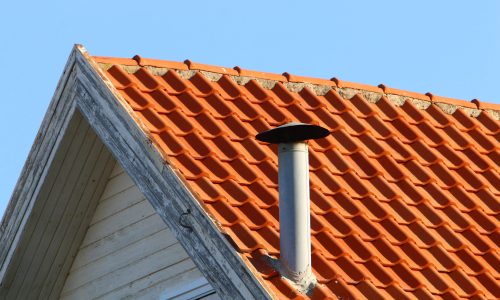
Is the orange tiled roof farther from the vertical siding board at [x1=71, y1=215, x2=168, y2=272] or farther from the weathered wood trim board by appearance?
the vertical siding board at [x1=71, y1=215, x2=168, y2=272]

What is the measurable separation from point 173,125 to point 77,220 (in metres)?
1.16

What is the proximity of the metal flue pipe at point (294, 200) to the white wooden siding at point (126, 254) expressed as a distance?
0.90 meters

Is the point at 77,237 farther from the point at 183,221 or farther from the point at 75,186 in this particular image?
the point at 183,221

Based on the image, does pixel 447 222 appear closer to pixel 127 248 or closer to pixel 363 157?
pixel 363 157

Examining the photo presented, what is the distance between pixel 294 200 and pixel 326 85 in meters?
2.54

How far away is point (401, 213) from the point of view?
920 cm

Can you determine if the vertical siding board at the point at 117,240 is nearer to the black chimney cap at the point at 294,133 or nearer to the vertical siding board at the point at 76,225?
the vertical siding board at the point at 76,225

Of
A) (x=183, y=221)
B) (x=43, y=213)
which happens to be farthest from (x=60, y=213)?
(x=183, y=221)

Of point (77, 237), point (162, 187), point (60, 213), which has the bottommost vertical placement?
point (162, 187)

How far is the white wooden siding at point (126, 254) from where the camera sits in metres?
9.10

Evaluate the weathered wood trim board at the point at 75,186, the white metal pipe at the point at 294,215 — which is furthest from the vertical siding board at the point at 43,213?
the white metal pipe at the point at 294,215

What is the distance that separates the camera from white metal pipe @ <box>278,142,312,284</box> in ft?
26.5

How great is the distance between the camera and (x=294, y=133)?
27.1ft

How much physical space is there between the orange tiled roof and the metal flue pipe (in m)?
0.12
